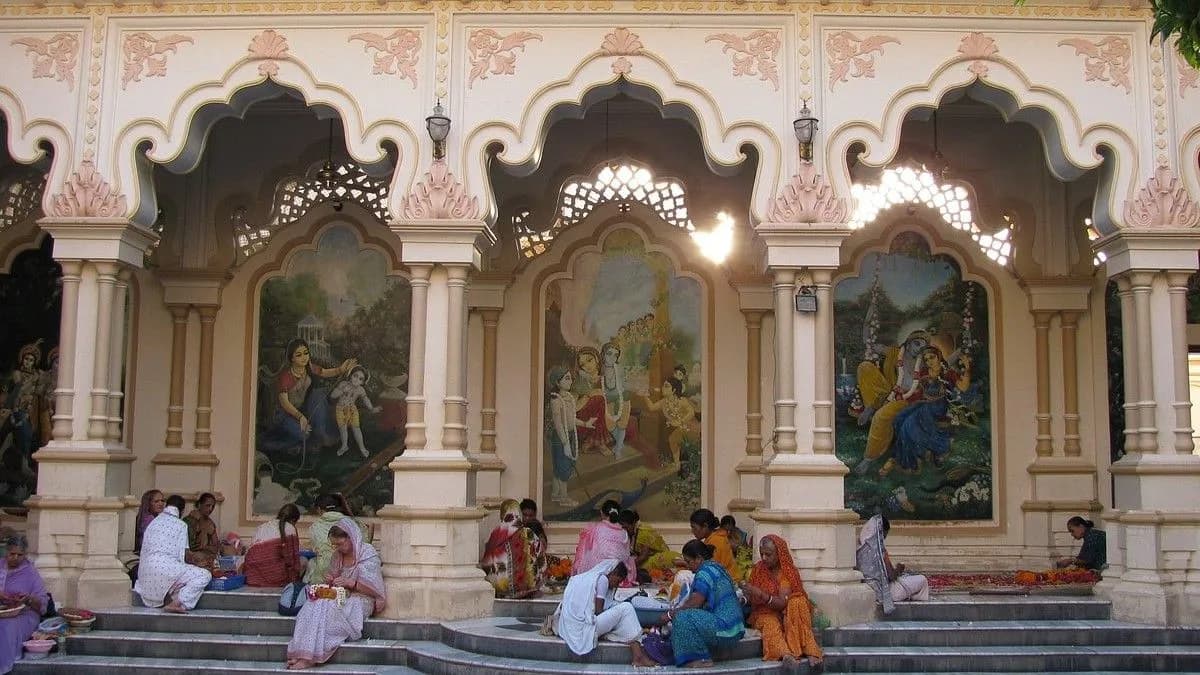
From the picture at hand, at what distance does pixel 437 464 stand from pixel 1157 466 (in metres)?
5.23

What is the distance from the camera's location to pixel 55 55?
978 centimetres

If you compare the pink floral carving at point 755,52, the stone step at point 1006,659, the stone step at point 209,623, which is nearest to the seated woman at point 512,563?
the stone step at point 209,623

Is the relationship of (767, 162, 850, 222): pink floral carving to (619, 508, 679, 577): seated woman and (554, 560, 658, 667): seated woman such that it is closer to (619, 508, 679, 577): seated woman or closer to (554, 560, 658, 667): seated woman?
(619, 508, 679, 577): seated woman

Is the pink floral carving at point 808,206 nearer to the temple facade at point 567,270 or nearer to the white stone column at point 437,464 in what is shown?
the temple facade at point 567,270

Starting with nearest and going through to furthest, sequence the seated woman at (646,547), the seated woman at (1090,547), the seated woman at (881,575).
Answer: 1. the seated woman at (881,575)
2. the seated woman at (1090,547)
3. the seated woman at (646,547)

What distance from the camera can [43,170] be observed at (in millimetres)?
11828

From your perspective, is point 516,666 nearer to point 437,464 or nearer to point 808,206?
point 437,464

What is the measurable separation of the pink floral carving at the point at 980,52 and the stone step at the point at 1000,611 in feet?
13.0

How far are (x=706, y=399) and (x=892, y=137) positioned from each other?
344cm

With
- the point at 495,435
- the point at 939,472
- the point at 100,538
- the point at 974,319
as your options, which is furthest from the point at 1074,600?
the point at 100,538

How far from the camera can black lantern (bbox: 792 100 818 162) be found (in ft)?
30.4

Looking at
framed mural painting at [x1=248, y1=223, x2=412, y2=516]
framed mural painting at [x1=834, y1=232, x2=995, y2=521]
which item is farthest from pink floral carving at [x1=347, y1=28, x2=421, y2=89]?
framed mural painting at [x1=834, y1=232, x2=995, y2=521]

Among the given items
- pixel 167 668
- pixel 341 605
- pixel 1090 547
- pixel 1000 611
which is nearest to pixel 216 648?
pixel 167 668

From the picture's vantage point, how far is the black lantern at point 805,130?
927cm
